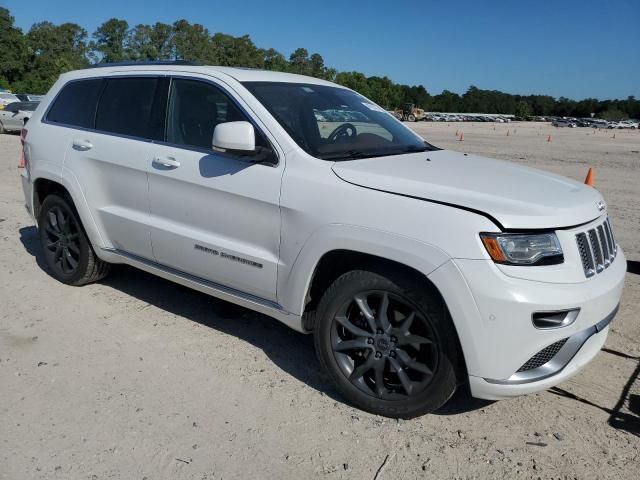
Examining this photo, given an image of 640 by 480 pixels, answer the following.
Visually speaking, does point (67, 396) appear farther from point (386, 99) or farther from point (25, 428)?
point (386, 99)

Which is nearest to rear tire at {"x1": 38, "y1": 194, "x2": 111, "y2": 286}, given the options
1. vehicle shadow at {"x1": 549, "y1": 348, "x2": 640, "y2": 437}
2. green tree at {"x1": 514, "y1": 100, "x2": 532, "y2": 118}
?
vehicle shadow at {"x1": 549, "y1": 348, "x2": 640, "y2": 437}

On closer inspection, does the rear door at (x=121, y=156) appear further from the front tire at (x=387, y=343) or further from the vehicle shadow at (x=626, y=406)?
the vehicle shadow at (x=626, y=406)

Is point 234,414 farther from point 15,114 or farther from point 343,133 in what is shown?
point 15,114

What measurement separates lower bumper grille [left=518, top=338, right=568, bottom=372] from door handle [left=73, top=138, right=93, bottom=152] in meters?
3.55

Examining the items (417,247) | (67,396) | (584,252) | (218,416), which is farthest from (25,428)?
(584,252)

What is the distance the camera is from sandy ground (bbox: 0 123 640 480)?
9.36 feet

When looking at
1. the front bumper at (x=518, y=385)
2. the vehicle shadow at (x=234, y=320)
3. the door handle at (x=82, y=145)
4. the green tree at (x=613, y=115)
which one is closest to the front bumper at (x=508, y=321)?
the front bumper at (x=518, y=385)

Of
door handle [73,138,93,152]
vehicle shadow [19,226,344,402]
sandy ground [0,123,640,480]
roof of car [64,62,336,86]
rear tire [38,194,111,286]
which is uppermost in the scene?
roof of car [64,62,336,86]

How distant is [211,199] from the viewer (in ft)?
A: 12.3

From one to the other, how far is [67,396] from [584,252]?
9.77 ft

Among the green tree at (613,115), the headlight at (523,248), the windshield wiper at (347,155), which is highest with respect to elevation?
the windshield wiper at (347,155)

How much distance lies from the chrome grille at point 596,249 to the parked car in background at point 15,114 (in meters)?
21.2

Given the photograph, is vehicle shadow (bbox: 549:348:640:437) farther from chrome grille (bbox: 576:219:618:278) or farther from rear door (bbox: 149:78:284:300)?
rear door (bbox: 149:78:284:300)

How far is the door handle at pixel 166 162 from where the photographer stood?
12.9 ft
